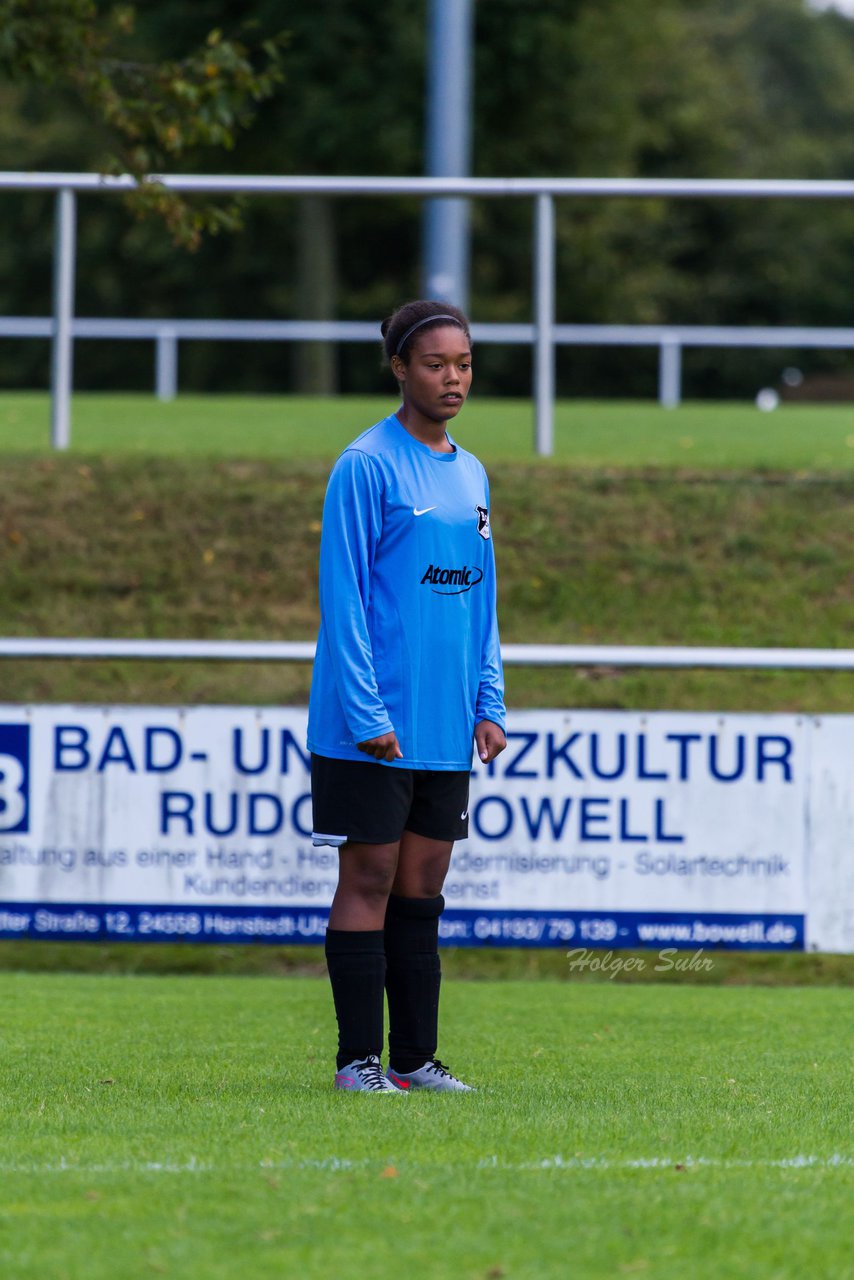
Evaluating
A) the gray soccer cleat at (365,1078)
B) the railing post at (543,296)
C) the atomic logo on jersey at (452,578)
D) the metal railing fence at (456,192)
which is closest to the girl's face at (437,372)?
the atomic logo on jersey at (452,578)

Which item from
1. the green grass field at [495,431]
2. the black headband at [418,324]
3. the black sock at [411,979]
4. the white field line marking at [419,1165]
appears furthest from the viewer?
the green grass field at [495,431]

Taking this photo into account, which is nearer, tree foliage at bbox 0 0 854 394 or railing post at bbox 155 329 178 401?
railing post at bbox 155 329 178 401

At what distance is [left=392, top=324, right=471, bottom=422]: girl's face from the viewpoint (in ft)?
15.8

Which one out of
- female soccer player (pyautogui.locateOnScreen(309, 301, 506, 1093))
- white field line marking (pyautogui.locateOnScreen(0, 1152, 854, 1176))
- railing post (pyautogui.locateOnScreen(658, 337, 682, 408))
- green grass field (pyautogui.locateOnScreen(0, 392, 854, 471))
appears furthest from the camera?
railing post (pyautogui.locateOnScreen(658, 337, 682, 408))

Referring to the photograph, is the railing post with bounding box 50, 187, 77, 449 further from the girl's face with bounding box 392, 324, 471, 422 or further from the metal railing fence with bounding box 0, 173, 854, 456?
the girl's face with bounding box 392, 324, 471, 422

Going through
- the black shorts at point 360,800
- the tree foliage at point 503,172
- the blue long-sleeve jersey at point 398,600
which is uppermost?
the tree foliage at point 503,172

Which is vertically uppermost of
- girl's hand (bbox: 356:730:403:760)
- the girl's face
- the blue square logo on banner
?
the girl's face

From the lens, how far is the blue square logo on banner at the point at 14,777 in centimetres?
761

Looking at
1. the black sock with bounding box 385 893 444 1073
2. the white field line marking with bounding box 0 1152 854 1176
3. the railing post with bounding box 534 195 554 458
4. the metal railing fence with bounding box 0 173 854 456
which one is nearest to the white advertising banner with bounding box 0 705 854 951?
the black sock with bounding box 385 893 444 1073

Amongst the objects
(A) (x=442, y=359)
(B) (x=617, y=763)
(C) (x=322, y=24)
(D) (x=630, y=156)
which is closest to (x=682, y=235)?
(D) (x=630, y=156)

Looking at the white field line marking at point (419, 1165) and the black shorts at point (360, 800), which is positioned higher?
the black shorts at point (360, 800)

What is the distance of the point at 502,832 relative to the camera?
754 cm

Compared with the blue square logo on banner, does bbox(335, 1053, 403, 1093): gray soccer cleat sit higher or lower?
lower

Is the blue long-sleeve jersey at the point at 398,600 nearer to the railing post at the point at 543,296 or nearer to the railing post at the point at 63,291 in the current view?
the railing post at the point at 543,296
